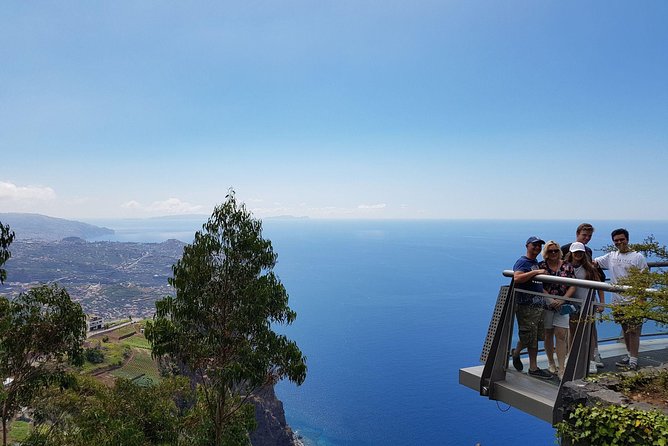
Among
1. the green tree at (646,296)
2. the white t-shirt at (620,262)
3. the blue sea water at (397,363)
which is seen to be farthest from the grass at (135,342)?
the green tree at (646,296)

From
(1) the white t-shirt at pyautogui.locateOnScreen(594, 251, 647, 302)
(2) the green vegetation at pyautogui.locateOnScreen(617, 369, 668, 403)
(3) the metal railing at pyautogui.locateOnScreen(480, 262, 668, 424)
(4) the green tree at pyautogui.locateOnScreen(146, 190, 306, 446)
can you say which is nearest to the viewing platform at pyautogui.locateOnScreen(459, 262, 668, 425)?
(3) the metal railing at pyautogui.locateOnScreen(480, 262, 668, 424)

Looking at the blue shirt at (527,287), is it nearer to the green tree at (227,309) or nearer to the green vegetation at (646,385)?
the green vegetation at (646,385)

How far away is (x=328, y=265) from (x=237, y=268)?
166989 millimetres

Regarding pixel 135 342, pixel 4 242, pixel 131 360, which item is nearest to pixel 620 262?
pixel 4 242

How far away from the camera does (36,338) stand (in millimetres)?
8391

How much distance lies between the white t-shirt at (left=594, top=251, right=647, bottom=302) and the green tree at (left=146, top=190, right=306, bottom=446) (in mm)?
6571

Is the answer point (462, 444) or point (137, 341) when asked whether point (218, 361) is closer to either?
point (462, 444)

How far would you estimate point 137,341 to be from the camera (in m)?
64.2

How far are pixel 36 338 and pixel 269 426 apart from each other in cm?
3962

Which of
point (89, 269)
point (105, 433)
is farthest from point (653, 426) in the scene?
point (89, 269)

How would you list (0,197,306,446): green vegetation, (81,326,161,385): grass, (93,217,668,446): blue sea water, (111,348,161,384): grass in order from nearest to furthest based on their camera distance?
(0,197,306,446): green vegetation → (111,348,161,384): grass → (81,326,161,385): grass → (93,217,668,446): blue sea water

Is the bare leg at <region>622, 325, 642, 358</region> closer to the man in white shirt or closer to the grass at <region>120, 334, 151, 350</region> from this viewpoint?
the man in white shirt

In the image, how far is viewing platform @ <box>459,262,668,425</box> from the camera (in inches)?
151

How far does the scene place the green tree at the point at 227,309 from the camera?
9236mm
